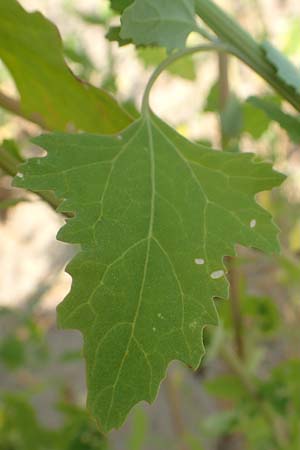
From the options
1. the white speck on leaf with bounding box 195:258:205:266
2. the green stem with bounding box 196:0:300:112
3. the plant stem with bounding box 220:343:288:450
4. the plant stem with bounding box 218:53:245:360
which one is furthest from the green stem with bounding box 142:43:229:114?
the plant stem with bounding box 220:343:288:450

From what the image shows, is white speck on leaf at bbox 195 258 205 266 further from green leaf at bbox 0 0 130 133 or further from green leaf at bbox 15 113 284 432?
green leaf at bbox 0 0 130 133

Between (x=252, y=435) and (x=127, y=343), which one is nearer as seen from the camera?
(x=127, y=343)

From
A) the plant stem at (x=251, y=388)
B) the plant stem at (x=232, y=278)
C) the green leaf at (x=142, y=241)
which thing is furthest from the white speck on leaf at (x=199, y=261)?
the plant stem at (x=251, y=388)

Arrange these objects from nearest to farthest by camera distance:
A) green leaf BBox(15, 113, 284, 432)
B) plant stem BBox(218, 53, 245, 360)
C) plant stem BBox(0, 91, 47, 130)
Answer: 1. green leaf BBox(15, 113, 284, 432)
2. plant stem BBox(0, 91, 47, 130)
3. plant stem BBox(218, 53, 245, 360)

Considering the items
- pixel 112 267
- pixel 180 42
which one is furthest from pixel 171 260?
pixel 180 42

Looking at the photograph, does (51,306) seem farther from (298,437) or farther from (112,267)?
(112,267)

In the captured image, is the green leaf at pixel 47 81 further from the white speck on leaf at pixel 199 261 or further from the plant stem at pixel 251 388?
the plant stem at pixel 251 388
